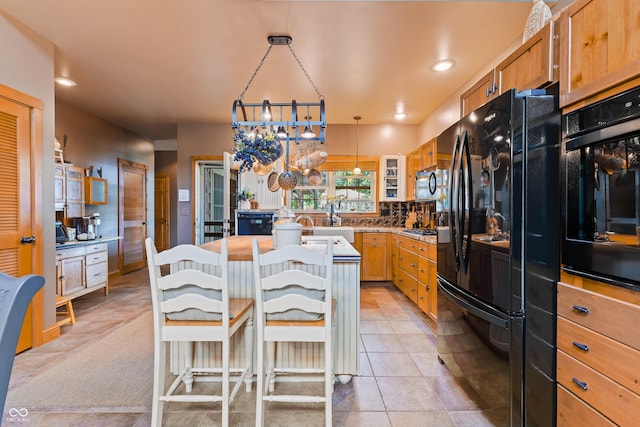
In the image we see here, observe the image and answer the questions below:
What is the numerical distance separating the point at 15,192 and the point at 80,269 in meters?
1.45

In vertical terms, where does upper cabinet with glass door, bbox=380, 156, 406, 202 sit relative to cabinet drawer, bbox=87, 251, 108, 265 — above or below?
above

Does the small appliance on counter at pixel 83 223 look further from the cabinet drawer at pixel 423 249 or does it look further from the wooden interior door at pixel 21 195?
the cabinet drawer at pixel 423 249

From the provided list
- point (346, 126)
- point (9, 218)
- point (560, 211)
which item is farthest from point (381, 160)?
point (9, 218)

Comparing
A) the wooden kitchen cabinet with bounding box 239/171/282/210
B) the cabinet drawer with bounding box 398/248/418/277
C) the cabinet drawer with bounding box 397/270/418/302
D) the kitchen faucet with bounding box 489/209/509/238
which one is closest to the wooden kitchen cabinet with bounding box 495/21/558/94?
the kitchen faucet with bounding box 489/209/509/238

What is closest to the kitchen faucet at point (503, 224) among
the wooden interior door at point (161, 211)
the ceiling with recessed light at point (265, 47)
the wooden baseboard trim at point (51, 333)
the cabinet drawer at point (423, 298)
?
the ceiling with recessed light at point (265, 47)

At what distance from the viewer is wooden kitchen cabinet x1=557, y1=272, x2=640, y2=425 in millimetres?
1088

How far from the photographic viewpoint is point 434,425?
1753 mm

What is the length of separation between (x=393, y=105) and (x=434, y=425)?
3906 millimetres

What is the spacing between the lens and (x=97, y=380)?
2.20 m

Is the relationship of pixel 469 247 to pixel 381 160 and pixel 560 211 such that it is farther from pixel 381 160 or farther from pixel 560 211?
pixel 381 160

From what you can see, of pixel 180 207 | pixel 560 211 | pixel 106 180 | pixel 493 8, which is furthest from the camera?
pixel 180 207

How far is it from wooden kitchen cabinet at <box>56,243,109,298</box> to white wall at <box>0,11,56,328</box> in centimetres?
56

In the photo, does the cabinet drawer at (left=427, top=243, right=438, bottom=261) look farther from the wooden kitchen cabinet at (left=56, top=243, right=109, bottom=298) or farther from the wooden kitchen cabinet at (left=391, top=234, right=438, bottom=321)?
the wooden kitchen cabinet at (left=56, top=243, right=109, bottom=298)

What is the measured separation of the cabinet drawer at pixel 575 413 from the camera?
47.3 inches
